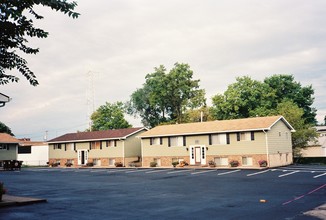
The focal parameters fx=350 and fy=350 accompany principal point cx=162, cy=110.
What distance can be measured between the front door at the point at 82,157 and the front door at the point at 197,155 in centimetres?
1868

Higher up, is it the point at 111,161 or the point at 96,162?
the point at 111,161

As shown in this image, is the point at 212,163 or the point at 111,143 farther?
the point at 111,143

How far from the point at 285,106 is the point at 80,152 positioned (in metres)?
31.6

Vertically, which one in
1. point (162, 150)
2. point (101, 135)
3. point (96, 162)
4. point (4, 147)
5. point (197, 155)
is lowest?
point (96, 162)

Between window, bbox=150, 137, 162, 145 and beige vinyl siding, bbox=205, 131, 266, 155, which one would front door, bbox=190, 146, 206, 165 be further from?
window, bbox=150, 137, 162, 145

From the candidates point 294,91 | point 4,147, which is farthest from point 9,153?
point 294,91

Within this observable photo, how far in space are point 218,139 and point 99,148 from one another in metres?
19.7

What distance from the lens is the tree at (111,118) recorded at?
246 feet

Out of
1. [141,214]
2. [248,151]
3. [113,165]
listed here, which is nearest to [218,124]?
[248,151]

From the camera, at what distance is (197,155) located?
42.4m

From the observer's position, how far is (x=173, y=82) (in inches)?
2598

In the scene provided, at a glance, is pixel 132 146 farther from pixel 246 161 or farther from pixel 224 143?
pixel 246 161

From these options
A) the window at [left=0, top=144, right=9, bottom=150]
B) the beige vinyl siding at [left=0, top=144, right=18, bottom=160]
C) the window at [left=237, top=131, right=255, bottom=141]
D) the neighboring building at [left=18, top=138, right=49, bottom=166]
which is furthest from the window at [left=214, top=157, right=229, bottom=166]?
the neighboring building at [left=18, top=138, right=49, bottom=166]

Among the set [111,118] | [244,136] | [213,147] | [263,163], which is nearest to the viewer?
[263,163]
